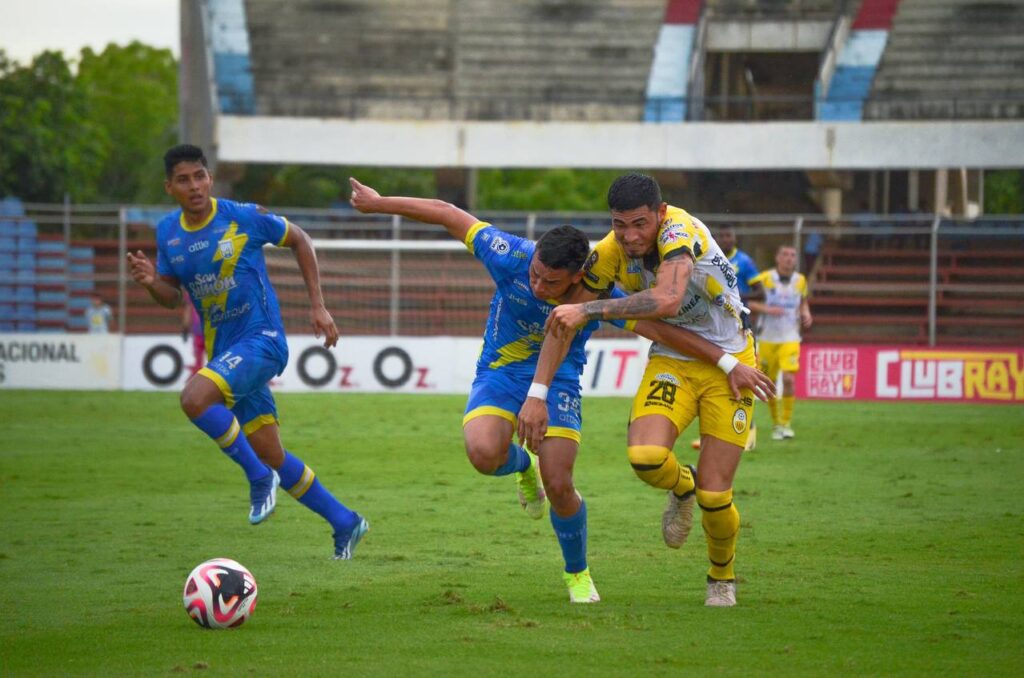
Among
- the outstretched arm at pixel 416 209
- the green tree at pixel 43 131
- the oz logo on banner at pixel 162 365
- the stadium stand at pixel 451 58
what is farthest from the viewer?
the green tree at pixel 43 131

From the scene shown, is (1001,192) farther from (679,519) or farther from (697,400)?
(697,400)

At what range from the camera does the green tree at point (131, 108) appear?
2918 inches

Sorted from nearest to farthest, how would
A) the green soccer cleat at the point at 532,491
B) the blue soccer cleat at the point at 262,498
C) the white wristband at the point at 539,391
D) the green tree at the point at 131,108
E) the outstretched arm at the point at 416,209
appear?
the white wristband at the point at 539,391 < the outstretched arm at the point at 416,209 < the green soccer cleat at the point at 532,491 < the blue soccer cleat at the point at 262,498 < the green tree at the point at 131,108

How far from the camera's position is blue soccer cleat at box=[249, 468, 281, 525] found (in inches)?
376

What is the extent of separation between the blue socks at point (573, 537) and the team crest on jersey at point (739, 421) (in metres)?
0.92

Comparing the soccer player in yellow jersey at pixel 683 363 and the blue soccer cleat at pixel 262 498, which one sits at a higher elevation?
the soccer player in yellow jersey at pixel 683 363

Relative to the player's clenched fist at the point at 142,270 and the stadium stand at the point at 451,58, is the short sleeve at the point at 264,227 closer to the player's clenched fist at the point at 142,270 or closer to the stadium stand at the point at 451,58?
the player's clenched fist at the point at 142,270

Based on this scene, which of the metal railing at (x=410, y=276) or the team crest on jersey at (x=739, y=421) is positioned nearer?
the team crest on jersey at (x=739, y=421)

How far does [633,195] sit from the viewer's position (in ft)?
23.5

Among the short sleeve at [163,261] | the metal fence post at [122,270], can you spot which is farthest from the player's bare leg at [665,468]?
the metal fence post at [122,270]

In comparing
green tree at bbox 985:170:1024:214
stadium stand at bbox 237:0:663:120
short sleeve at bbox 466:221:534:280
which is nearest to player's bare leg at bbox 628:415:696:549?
short sleeve at bbox 466:221:534:280

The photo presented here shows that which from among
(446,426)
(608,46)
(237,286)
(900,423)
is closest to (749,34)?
(608,46)

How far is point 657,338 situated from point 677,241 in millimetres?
636

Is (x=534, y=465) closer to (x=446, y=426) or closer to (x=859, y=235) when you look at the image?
(x=446, y=426)
